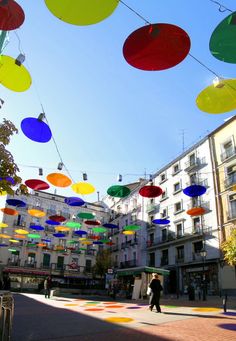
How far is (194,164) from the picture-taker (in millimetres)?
35469

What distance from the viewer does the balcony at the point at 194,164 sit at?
34691mm

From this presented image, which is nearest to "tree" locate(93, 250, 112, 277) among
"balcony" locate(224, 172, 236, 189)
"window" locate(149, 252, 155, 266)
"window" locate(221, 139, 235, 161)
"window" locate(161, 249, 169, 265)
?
"window" locate(149, 252, 155, 266)

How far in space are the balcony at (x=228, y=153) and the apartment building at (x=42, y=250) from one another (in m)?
20.7

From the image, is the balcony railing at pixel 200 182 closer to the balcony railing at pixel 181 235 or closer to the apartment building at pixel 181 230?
the apartment building at pixel 181 230

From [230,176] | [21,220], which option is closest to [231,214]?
[230,176]

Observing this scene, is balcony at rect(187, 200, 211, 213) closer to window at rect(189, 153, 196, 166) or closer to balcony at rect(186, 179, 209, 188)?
balcony at rect(186, 179, 209, 188)

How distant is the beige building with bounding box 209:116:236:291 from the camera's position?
2845 centimetres

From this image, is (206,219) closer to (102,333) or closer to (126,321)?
(126,321)

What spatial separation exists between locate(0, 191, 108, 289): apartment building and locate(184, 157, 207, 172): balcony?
15874mm

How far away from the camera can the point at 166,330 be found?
300 inches

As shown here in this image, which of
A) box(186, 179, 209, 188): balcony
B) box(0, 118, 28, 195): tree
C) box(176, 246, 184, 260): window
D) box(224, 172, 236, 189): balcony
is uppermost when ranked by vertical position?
box(186, 179, 209, 188): balcony

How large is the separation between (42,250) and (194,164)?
2916 cm

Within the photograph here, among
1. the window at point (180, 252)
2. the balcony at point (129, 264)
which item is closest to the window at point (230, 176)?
the window at point (180, 252)

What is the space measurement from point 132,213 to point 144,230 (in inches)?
201
